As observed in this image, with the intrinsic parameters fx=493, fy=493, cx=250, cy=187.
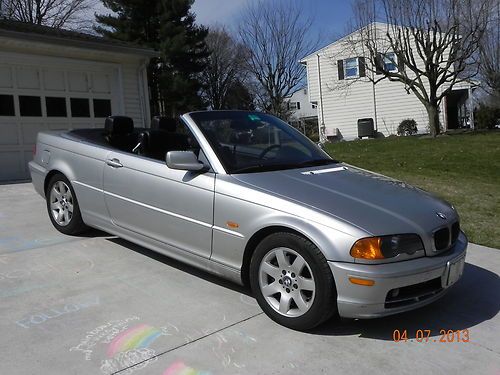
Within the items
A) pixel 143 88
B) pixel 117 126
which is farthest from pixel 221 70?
pixel 117 126

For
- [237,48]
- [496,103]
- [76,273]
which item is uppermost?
[237,48]

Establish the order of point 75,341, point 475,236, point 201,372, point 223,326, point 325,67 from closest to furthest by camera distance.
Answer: point 201,372 < point 75,341 < point 223,326 < point 475,236 < point 325,67

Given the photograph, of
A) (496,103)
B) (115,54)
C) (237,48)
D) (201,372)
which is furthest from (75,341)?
(237,48)

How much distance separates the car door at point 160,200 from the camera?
3.86 m

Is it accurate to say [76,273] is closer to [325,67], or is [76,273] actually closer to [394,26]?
[394,26]

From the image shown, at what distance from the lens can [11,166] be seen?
10.6 m

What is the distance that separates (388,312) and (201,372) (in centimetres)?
124

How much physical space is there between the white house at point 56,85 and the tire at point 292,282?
8560mm

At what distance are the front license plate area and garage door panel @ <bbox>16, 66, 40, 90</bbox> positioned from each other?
992cm

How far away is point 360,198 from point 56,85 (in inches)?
381

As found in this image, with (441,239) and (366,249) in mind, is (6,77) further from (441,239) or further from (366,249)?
(441,239)

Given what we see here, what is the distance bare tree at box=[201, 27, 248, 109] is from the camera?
39.6 metres

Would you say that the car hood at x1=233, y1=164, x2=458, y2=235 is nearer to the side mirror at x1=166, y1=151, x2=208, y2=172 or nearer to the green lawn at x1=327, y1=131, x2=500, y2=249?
the side mirror at x1=166, y1=151, x2=208, y2=172

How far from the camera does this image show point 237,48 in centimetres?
3819
